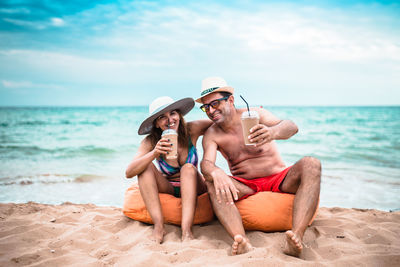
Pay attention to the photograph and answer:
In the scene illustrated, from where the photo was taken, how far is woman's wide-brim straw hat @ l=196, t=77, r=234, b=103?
11.1ft

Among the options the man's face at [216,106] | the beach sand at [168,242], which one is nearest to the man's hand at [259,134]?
the man's face at [216,106]

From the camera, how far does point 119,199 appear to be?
205 inches

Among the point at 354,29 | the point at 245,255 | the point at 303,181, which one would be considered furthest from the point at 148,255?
the point at 354,29

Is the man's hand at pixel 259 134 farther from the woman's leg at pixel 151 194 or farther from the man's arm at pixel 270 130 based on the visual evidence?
the woman's leg at pixel 151 194

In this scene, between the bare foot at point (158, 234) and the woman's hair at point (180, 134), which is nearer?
the bare foot at point (158, 234)

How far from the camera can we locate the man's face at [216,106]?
11.2 feet

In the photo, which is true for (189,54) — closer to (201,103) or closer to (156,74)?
(156,74)

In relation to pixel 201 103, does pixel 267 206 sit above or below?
below

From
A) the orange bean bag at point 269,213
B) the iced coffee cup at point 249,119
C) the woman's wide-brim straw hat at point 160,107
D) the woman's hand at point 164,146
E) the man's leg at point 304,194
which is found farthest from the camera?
the woman's wide-brim straw hat at point 160,107

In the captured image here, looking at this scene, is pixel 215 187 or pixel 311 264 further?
pixel 215 187

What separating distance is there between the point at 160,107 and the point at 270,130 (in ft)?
4.35

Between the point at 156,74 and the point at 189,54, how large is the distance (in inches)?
204

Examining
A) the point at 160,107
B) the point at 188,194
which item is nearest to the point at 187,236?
the point at 188,194

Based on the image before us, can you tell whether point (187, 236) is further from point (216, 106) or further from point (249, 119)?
point (216, 106)
